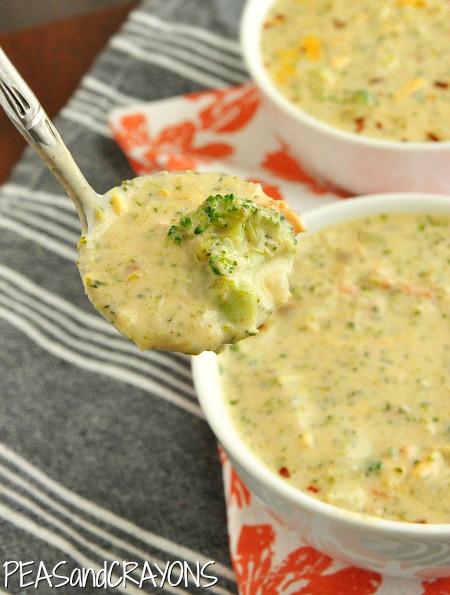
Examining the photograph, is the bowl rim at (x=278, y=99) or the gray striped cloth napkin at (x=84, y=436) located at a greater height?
the bowl rim at (x=278, y=99)

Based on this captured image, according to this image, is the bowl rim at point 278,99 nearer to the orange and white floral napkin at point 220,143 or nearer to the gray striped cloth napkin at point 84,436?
the orange and white floral napkin at point 220,143

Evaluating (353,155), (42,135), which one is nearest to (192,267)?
(42,135)

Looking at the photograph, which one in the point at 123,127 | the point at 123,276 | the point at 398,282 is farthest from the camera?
the point at 123,127

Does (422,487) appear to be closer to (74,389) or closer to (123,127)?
(74,389)

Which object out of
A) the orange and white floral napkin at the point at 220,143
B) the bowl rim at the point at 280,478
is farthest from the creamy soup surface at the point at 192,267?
the orange and white floral napkin at the point at 220,143

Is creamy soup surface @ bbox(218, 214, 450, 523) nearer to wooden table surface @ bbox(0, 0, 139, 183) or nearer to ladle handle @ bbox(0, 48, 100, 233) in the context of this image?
ladle handle @ bbox(0, 48, 100, 233)

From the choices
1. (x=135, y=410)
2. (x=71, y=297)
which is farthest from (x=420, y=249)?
(x=71, y=297)
